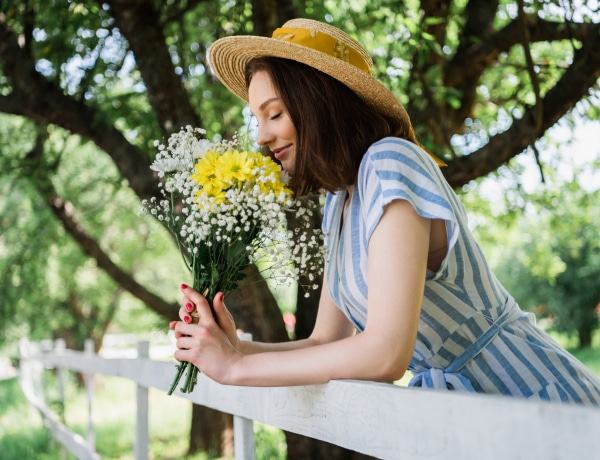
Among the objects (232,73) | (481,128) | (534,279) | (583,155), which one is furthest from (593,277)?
(232,73)

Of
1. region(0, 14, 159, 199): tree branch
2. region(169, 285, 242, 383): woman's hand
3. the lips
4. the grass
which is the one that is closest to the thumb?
region(169, 285, 242, 383): woman's hand

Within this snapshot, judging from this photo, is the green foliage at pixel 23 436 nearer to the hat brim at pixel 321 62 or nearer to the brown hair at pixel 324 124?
the hat brim at pixel 321 62

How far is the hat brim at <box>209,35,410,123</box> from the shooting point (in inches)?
74.9

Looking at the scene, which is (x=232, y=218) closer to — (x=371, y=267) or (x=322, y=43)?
(x=371, y=267)

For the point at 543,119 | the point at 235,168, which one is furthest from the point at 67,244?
the point at 235,168

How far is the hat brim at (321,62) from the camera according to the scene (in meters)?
1.90

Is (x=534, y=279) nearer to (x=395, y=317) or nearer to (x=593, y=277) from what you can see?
(x=593, y=277)

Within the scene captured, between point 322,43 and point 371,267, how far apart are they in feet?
2.41

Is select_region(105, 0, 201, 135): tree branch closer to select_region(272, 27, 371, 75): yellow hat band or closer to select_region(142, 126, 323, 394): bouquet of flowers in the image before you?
select_region(272, 27, 371, 75): yellow hat band

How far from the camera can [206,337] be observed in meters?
1.72

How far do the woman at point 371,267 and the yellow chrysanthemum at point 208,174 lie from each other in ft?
0.59

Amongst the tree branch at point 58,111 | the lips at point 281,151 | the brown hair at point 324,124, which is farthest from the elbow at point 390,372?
the tree branch at point 58,111

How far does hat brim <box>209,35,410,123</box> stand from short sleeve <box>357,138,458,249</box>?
25 centimetres

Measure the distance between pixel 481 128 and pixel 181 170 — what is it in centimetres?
492
